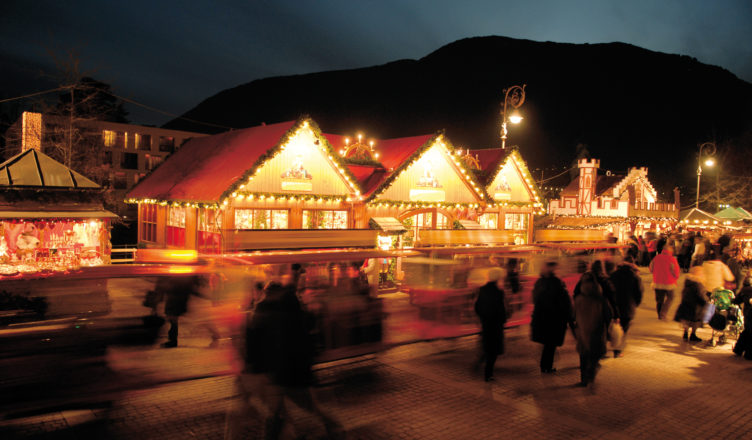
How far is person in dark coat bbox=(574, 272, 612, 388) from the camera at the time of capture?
27.3ft

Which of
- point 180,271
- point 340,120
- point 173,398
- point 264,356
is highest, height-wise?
point 340,120

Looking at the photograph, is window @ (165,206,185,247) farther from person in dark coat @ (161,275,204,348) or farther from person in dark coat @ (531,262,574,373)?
person in dark coat @ (531,262,574,373)

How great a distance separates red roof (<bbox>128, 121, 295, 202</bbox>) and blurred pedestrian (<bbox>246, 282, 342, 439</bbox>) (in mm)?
11555

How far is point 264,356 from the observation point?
20.0 feet

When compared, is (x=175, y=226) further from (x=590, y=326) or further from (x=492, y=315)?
(x=590, y=326)

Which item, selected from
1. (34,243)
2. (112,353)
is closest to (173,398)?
(112,353)

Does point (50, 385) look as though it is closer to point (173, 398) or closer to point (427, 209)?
point (173, 398)

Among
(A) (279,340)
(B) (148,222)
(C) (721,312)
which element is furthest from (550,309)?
(B) (148,222)

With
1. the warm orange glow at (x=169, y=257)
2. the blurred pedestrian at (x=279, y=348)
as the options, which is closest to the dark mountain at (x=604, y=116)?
the warm orange glow at (x=169, y=257)

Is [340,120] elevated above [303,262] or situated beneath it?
elevated above

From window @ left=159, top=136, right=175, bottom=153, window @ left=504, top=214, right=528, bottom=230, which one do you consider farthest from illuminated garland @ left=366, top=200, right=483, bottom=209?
window @ left=159, top=136, right=175, bottom=153

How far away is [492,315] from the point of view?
8.62 m

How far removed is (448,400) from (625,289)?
536 centimetres

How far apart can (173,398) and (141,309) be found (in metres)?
1.36
